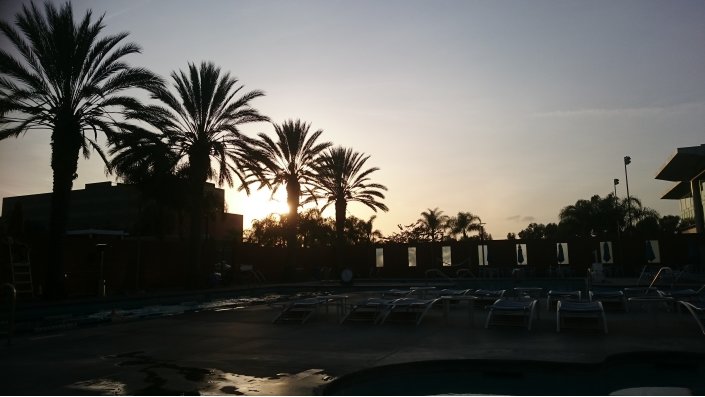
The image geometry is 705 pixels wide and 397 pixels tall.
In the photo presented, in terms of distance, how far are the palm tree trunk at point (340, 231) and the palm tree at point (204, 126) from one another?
9.61 m

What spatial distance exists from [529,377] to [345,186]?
82.3 ft

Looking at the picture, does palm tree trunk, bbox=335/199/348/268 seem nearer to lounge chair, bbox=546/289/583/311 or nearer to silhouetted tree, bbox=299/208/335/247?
silhouetted tree, bbox=299/208/335/247

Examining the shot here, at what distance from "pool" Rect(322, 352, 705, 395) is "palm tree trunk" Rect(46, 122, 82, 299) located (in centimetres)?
1325

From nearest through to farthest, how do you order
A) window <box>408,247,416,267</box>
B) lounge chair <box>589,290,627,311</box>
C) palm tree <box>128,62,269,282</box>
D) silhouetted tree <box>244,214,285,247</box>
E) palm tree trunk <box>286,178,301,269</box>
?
1. lounge chair <box>589,290,627,311</box>
2. palm tree <box>128,62,269,282</box>
3. palm tree trunk <box>286,178,301,269</box>
4. window <box>408,247,416,267</box>
5. silhouetted tree <box>244,214,285,247</box>

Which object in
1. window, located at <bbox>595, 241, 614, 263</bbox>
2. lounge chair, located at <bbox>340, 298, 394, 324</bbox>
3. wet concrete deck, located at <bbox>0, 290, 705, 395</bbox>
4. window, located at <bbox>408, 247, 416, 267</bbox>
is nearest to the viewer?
wet concrete deck, located at <bbox>0, 290, 705, 395</bbox>

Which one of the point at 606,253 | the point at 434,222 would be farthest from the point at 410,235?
the point at 606,253

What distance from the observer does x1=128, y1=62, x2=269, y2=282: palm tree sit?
65.4ft

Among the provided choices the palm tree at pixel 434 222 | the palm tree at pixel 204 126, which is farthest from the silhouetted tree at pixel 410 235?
the palm tree at pixel 204 126

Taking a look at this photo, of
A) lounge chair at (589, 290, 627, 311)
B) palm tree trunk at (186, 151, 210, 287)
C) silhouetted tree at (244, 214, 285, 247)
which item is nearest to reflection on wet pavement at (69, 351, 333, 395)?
lounge chair at (589, 290, 627, 311)

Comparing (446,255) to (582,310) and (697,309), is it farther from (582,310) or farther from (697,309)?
(697,309)

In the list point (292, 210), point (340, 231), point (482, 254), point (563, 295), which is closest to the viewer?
point (563, 295)

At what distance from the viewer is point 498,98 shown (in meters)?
14.6

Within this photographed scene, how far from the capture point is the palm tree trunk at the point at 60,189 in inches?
598

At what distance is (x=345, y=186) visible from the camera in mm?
30422
